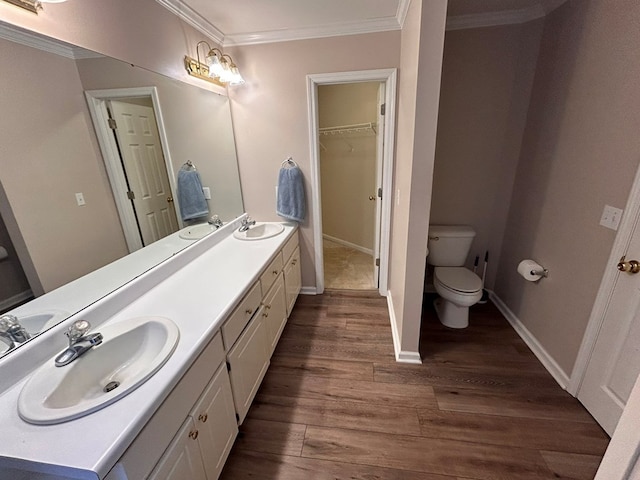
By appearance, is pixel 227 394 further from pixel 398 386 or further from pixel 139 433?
pixel 398 386

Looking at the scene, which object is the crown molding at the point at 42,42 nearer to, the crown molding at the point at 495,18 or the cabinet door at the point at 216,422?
the cabinet door at the point at 216,422

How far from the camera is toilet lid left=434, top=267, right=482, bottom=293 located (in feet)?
7.10

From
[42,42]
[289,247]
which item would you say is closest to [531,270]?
[289,247]

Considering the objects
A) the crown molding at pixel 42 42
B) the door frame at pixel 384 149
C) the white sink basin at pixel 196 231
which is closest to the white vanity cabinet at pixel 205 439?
the white sink basin at pixel 196 231

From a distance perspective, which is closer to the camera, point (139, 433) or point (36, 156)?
point (139, 433)

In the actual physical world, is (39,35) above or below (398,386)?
above

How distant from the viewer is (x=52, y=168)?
1.08 metres

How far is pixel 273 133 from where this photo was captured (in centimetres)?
252

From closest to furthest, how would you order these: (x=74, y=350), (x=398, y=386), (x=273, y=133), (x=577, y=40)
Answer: (x=74, y=350) → (x=577, y=40) → (x=398, y=386) → (x=273, y=133)

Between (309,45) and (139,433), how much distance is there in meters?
2.65

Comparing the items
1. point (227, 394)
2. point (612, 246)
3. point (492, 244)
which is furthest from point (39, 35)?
point (492, 244)

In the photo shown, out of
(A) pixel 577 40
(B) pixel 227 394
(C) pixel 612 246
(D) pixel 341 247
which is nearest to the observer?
(B) pixel 227 394

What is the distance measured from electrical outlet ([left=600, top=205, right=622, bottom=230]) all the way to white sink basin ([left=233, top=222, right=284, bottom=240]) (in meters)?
2.10

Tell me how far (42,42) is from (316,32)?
5.92 feet
